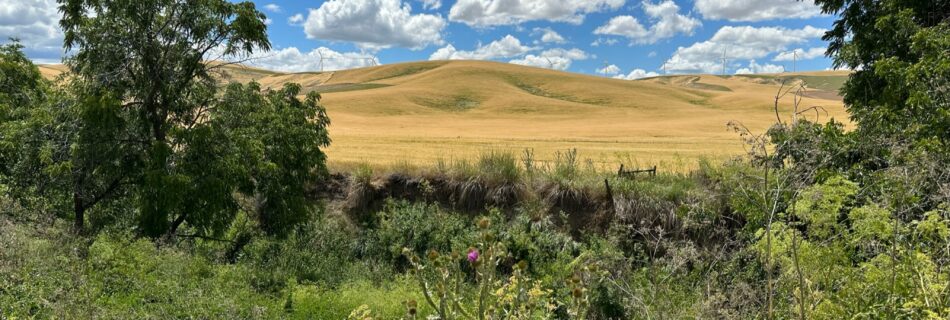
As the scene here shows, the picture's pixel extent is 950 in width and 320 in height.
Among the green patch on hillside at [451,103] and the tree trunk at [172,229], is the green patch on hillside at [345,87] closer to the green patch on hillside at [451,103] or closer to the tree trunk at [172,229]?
the green patch on hillside at [451,103]

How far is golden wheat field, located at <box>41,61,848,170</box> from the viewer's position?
2395 cm

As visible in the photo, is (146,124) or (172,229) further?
(172,229)

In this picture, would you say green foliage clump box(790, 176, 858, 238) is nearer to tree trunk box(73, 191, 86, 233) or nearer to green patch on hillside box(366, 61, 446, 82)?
tree trunk box(73, 191, 86, 233)

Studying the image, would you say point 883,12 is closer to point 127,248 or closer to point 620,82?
point 127,248

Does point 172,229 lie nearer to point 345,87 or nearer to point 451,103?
point 451,103

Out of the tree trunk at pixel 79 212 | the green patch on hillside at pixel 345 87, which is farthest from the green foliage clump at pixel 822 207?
the green patch on hillside at pixel 345 87

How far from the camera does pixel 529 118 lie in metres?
57.8

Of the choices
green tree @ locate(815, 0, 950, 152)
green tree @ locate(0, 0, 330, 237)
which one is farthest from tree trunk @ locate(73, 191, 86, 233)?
green tree @ locate(815, 0, 950, 152)

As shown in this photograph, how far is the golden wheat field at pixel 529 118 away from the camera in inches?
943

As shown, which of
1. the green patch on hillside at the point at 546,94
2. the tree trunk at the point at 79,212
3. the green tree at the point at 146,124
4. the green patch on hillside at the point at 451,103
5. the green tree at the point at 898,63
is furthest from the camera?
the green patch on hillside at the point at 546,94

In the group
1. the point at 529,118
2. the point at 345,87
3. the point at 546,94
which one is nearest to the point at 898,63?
the point at 529,118

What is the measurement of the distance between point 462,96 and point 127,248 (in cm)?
6721

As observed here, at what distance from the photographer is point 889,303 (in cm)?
318

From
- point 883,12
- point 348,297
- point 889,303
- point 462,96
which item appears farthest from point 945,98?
point 462,96
